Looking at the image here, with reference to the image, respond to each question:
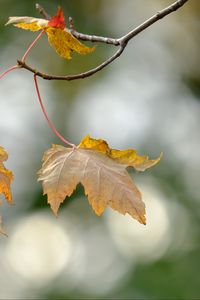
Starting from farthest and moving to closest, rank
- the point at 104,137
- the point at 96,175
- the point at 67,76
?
the point at 104,137 → the point at 67,76 → the point at 96,175

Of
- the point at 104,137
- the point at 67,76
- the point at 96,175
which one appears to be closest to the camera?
the point at 96,175

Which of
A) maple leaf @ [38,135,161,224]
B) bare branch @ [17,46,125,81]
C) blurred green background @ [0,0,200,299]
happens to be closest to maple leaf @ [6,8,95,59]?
bare branch @ [17,46,125,81]

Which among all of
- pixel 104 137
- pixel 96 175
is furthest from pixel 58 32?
pixel 104 137

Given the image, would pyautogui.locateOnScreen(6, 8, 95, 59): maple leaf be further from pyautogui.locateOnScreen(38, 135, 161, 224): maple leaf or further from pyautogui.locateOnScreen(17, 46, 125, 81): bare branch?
pyautogui.locateOnScreen(38, 135, 161, 224): maple leaf

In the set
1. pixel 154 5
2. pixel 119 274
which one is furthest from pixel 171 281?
pixel 154 5

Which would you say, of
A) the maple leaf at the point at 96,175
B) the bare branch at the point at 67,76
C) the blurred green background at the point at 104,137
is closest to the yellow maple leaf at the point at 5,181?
the maple leaf at the point at 96,175

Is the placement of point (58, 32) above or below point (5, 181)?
above

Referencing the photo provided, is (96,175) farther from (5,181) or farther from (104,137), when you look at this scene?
(104,137)

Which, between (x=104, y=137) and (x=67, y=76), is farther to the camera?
(x=104, y=137)
